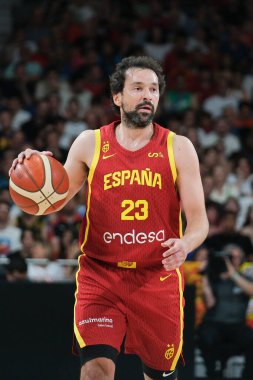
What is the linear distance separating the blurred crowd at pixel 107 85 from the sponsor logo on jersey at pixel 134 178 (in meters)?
4.44

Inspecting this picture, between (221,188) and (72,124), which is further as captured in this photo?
(72,124)

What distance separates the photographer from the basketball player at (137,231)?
5.31 meters

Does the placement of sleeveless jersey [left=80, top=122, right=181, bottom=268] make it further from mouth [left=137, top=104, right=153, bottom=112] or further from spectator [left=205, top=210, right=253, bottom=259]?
spectator [left=205, top=210, right=253, bottom=259]

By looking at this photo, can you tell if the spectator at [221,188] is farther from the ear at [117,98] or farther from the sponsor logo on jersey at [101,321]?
the sponsor logo on jersey at [101,321]

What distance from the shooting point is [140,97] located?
5.39 metres

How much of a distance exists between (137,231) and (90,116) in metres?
7.57

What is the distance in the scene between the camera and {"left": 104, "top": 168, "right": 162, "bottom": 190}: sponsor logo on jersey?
5.32m

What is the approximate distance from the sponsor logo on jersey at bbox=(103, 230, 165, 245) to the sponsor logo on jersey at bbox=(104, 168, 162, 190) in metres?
0.27

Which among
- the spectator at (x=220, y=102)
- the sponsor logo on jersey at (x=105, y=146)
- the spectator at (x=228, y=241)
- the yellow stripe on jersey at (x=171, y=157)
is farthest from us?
the spectator at (x=220, y=102)

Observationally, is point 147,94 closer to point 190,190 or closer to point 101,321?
point 190,190

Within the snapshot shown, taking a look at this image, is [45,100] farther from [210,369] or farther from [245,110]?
[210,369]

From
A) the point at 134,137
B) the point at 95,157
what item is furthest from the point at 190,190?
the point at 95,157

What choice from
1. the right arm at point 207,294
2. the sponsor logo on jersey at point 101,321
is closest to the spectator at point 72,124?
the right arm at point 207,294

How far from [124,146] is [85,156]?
0.80 ft
